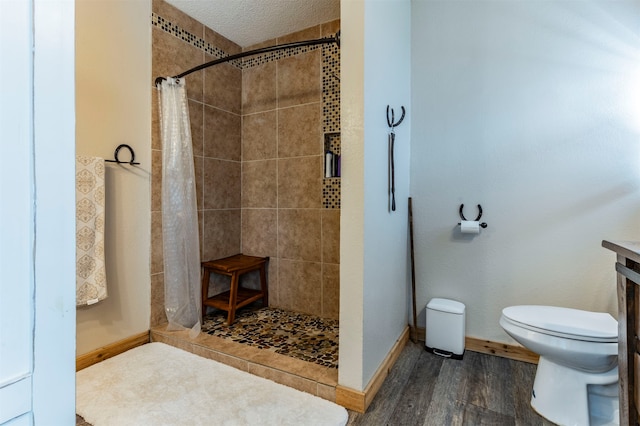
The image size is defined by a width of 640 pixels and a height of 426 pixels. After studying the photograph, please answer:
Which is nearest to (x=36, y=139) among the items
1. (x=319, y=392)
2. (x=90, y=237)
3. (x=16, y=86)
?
(x=16, y=86)

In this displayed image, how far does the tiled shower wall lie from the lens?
2.59m

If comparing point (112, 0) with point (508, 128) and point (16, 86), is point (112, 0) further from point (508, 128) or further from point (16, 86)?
point (508, 128)

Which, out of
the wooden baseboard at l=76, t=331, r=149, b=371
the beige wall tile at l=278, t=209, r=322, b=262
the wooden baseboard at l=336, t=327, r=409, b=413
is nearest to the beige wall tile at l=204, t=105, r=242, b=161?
the beige wall tile at l=278, t=209, r=322, b=262

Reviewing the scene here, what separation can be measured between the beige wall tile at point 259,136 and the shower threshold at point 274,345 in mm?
1445

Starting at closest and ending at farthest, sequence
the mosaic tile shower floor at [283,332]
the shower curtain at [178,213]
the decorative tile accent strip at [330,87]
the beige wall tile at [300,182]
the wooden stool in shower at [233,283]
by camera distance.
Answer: the mosaic tile shower floor at [283,332]
the shower curtain at [178,213]
the wooden stool in shower at [233,283]
the decorative tile accent strip at [330,87]
the beige wall tile at [300,182]

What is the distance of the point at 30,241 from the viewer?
1.33ft

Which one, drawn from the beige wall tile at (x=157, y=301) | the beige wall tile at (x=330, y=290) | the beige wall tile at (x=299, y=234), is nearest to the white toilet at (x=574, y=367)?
the beige wall tile at (x=330, y=290)

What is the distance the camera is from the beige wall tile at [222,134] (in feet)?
8.87

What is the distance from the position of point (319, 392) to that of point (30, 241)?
5.25ft

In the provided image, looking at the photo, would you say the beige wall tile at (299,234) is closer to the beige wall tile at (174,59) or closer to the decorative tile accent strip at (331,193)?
the decorative tile accent strip at (331,193)

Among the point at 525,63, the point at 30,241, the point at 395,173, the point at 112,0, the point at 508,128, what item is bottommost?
the point at 30,241

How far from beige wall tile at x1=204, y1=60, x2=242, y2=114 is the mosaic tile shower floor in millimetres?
1846

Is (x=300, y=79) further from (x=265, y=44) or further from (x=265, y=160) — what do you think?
(x=265, y=160)

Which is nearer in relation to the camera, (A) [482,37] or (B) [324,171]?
(A) [482,37]
